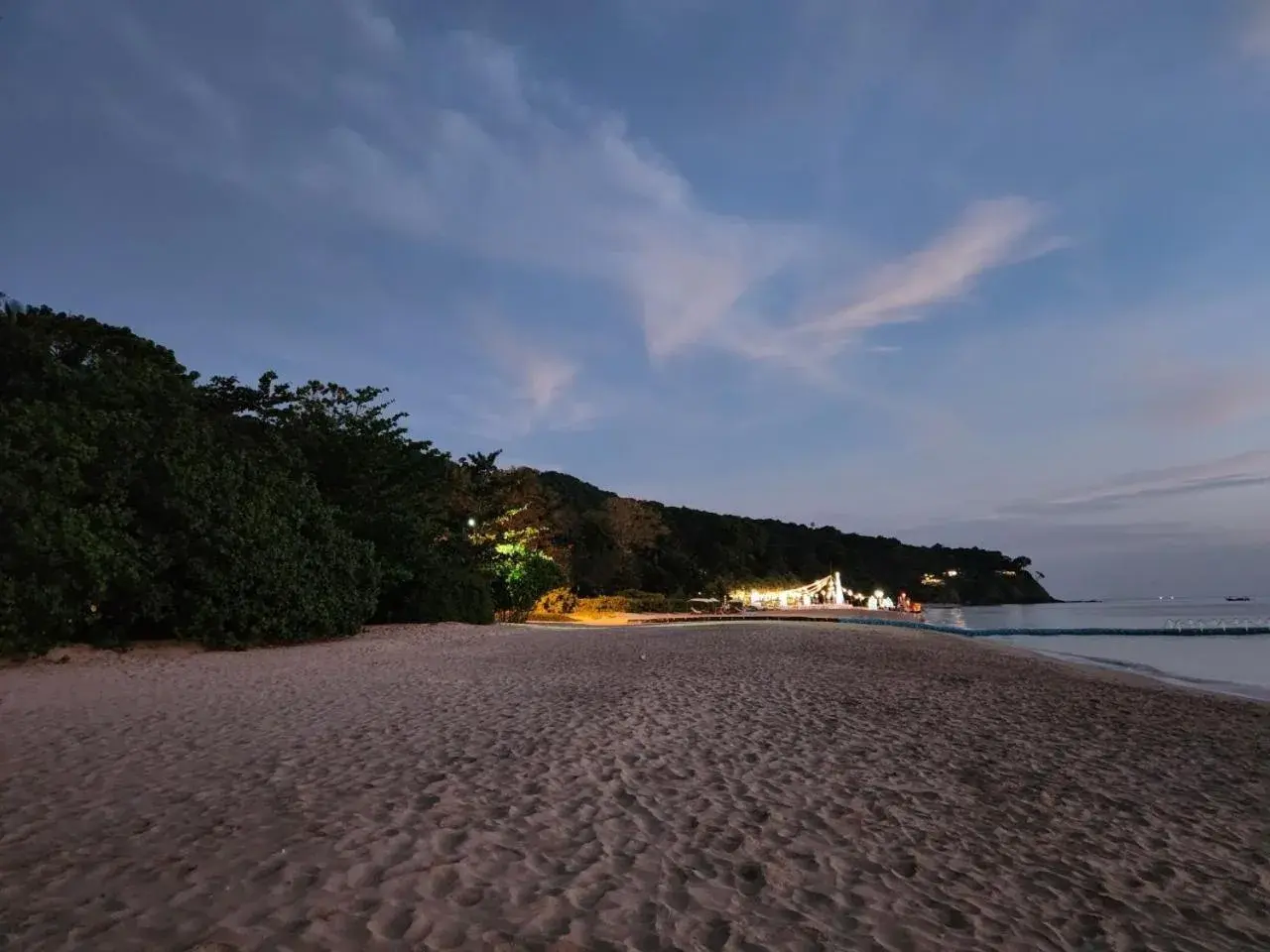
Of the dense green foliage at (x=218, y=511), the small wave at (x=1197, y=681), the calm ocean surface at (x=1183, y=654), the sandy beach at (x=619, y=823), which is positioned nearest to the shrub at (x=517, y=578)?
the dense green foliage at (x=218, y=511)

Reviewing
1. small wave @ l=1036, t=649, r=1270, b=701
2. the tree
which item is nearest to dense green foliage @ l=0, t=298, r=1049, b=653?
the tree

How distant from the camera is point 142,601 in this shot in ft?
45.8

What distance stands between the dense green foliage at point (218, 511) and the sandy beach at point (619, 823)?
4.30 metres

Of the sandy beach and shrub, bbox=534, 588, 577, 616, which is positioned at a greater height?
shrub, bbox=534, 588, 577, 616

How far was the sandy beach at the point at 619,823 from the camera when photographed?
124 inches

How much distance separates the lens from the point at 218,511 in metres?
15.2

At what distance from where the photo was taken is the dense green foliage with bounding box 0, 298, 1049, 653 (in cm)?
1247

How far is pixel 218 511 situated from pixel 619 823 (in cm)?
1373

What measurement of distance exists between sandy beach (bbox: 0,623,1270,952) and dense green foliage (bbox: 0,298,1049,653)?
430 cm

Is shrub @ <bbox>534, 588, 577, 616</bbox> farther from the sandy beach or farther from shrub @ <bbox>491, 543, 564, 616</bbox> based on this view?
the sandy beach

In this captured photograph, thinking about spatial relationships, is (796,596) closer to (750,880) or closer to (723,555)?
(723,555)

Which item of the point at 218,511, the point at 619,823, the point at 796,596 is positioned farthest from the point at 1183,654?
the point at 796,596

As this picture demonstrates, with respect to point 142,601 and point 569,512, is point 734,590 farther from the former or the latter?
point 142,601

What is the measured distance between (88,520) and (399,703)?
8.31 metres
